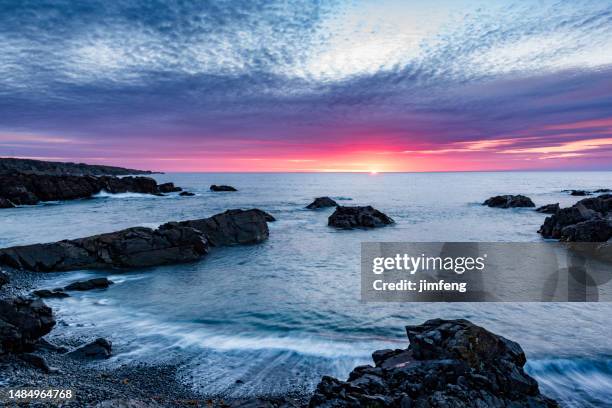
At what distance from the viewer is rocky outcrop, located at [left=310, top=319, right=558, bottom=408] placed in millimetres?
8711

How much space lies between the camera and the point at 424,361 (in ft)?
32.2

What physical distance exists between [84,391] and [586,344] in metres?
18.2

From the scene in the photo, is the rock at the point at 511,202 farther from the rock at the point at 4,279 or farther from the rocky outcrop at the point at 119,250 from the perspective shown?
the rock at the point at 4,279

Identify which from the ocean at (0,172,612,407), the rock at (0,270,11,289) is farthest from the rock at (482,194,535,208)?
the rock at (0,270,11,289)

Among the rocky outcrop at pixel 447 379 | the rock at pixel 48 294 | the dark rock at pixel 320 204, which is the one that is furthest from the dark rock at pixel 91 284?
the dark rock at pixel 320 204

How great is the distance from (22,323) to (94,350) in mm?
2543

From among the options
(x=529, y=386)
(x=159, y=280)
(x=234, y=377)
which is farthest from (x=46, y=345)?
(x=529, y=386)

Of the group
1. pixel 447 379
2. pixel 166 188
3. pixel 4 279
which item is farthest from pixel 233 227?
pixel 166 188

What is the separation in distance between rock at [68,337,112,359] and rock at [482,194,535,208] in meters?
73.4

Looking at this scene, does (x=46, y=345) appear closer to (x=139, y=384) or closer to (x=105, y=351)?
(x=105, y=351)

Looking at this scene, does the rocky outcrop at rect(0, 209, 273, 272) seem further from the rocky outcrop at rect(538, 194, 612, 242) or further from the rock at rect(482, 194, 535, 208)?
the rock at rect(482, 194, 535, 208)

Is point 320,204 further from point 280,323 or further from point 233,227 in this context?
point 280,323

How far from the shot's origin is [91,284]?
23.0 metres

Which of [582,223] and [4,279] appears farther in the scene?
[582,223]
